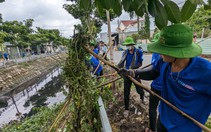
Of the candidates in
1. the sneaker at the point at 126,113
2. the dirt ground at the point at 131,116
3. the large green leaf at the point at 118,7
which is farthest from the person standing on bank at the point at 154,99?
the large green leaf at the point at 118,7

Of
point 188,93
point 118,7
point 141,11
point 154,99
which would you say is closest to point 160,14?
point 141,11

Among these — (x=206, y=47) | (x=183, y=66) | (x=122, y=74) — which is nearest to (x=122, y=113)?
(x=122, y=74)

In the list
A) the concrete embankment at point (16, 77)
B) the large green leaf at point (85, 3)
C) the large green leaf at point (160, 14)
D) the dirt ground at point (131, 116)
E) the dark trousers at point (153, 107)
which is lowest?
the concrete embankment at point (16, 77)

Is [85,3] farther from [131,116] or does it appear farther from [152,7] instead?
[131,116]

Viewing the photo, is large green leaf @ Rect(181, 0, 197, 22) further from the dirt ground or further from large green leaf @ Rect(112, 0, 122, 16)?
the dirt ground

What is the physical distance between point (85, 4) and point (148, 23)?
18.4 inches

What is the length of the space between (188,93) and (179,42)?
1.53ft

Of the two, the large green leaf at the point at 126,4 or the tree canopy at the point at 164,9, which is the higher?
the large green leaf at the point at 126,4

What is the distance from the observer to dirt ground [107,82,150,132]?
3.59m

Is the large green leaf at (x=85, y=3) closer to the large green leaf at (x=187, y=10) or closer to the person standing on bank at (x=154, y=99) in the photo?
the large green leaf at (x=187, y=10)

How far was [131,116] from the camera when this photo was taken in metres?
4.06

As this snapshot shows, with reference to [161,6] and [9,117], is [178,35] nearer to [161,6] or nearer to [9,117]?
[161,6]

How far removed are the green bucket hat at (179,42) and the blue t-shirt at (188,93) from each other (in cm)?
13

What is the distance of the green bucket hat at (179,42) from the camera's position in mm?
1403
